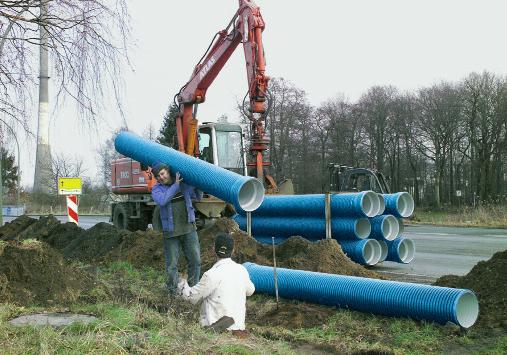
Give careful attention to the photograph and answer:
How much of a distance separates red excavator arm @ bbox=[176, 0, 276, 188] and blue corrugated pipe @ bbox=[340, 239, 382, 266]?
3989 mm

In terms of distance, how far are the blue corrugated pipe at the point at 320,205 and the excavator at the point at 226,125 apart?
2.01 m

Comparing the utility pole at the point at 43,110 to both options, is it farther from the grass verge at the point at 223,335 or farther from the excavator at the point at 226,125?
the excavator at the point at 226,125

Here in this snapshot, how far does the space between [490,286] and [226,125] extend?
10.3 metres

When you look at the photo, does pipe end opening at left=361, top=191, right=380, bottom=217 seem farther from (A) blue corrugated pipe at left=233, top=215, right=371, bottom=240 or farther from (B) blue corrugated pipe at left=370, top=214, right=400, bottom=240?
(B) blue corrugated pipe at left=370, top=214, right=400, bottom=240

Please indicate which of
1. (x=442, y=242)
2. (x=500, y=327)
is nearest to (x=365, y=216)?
(x=500, y=327)

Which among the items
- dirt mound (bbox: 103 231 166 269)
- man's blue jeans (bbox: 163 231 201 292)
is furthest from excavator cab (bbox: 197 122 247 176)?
man's blue jeans (bbox: 163 231 201 292)

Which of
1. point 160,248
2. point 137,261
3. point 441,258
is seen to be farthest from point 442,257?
point 137,261

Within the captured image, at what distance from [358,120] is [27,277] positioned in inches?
1883

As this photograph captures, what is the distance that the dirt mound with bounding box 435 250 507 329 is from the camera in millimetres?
6629

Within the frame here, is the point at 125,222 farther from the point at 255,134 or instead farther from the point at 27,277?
the point at 27,277

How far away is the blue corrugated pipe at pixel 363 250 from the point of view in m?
11.3

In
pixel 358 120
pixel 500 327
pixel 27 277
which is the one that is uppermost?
pixel 358 120

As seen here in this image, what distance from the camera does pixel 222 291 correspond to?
522cm

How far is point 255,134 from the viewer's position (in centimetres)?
1501
